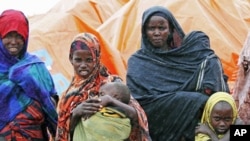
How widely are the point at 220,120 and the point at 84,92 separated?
36.3 inches

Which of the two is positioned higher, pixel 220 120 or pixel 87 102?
pixel 87 102

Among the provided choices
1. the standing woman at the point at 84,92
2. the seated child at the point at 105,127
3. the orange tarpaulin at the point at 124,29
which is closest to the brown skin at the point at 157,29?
the standing woman at the point at 84,92

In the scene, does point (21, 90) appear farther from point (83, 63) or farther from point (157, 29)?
point (157, 29)

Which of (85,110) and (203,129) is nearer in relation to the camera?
(85,110)

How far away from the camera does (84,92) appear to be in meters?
6.51

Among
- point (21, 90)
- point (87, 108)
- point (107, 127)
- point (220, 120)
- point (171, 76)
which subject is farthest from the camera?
point (171, 76)

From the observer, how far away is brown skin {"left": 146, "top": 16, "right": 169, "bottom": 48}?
23.8 feet

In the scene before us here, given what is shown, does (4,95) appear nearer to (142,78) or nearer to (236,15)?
(142,78)

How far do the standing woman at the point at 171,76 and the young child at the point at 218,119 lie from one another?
1.13 ft

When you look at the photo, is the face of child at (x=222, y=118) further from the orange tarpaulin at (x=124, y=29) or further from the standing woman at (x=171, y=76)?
the orange tarpaulin at (x=124, y=29)

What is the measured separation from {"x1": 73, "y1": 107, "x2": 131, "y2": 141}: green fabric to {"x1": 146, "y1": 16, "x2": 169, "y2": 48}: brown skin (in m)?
1.19

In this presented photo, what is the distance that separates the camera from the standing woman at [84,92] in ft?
20.9

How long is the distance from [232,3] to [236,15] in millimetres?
187

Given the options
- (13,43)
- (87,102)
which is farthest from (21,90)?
(87,102)
